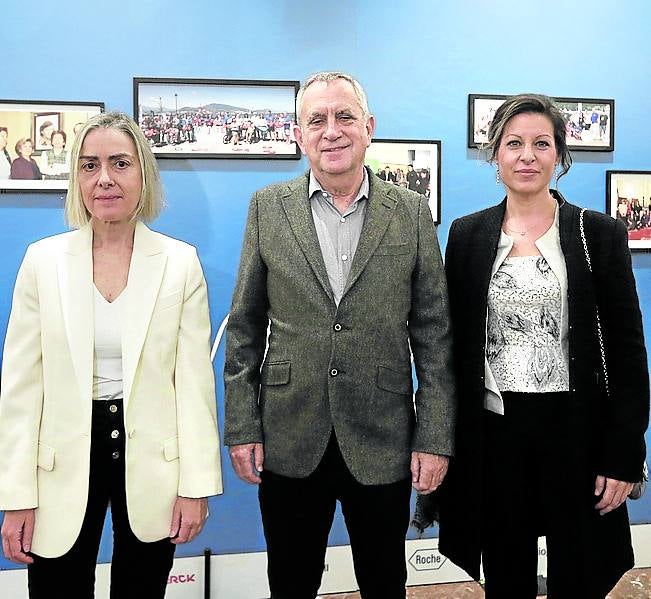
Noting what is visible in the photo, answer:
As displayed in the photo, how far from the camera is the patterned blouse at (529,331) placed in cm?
177

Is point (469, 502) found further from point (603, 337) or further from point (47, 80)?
point (47, 80)

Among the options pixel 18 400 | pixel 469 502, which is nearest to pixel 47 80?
pixel 18 400

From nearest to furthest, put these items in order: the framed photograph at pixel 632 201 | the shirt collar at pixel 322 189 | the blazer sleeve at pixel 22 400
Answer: the blazer sleeve at pixel 22 400 < the shirt collar at pixel 322 189 < the framed photograph at pixel 632 201

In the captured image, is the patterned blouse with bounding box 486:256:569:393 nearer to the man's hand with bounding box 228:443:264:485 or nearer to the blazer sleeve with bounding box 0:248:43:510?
the man's hand with bounding box 228:443:264:485

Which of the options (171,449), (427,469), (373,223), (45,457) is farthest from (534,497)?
(45,457)

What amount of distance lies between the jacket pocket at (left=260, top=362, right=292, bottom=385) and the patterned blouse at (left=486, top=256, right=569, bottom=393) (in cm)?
52

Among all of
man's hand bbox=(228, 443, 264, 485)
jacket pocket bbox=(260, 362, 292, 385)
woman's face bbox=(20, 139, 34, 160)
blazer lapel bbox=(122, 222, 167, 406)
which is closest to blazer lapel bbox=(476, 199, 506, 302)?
jacket pocket bbox=(260, 362, 292, 385)

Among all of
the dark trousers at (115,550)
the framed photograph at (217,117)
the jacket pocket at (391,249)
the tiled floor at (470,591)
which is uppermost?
the framed photograph at (217,117)

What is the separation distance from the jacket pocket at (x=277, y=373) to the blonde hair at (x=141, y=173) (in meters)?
0.49

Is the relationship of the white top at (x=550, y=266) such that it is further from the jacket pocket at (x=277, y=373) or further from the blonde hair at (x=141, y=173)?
the blonde hair at (x=141, y=173)

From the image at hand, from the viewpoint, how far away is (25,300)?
1.68 meters

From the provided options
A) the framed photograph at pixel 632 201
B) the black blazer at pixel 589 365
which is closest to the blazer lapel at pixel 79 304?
the black blazer at pixel 589 365

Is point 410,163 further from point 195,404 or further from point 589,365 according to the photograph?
point 195,404

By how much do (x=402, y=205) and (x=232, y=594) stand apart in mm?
1739
